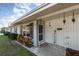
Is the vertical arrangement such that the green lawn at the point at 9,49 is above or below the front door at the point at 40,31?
below

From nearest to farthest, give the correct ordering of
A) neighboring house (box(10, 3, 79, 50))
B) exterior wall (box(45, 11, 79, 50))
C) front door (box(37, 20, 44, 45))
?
neighboring house (box(10, 3, 79, 50)) < exterior wall (box(45, 11, 79, 50)) < front door (box(37, 20, 44, 45))

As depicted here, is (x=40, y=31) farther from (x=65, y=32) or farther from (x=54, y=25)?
(x=65, y=32)

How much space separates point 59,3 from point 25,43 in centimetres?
536

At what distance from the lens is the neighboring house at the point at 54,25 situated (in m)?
7.17

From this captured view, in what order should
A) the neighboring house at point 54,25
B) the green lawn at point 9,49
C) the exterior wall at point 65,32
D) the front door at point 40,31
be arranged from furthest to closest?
the front door at point 40,31
the green lawn at point 9,49
the exterior wall at point 65,32
the neighboring house at point 54,25

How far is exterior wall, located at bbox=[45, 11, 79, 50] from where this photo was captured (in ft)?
25.1

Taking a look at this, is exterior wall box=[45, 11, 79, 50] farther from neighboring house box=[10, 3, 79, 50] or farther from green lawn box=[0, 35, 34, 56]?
green lawn box=[0, 35, 34, 56]

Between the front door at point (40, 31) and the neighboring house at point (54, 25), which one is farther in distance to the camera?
the front door at point (40, 31)

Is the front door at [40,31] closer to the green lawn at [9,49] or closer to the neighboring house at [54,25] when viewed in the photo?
the neighboring house at [54,25]

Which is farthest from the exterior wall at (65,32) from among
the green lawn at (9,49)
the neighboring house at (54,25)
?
the green lawn at (9,49)

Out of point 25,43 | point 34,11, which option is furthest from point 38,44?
point 34,11

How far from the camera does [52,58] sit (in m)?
6.65

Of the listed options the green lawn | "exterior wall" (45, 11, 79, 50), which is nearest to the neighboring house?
"exterior wall" (45, 11, 79, 50)

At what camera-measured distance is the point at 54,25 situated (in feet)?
32.3
